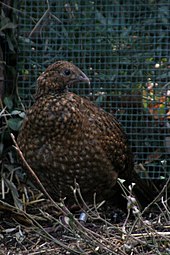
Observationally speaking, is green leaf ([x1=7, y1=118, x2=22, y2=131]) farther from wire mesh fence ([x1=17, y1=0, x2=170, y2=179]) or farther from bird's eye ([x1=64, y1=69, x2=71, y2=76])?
bird's eye ([x1=64, y1=69, x2=71, y2=76])

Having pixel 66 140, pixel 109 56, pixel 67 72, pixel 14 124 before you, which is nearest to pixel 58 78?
pixel 67 72

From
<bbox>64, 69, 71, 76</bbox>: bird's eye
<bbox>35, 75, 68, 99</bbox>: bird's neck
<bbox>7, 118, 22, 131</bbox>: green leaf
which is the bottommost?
<bbox>7, 118, 22, 131</bbox>: green leaf

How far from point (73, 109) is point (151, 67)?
1176 millimetres

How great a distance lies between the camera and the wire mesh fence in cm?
501

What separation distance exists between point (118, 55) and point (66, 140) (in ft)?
4.11

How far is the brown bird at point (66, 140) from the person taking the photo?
4035 mm

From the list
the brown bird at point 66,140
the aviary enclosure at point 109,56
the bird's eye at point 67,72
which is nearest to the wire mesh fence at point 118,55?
the aviary enclosure at point 109,56

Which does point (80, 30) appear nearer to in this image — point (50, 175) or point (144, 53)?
point (144, 53)

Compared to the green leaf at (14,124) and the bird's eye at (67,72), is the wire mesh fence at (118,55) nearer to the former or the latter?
the green leaf at (14,124)

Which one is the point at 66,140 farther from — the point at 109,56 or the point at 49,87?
the point at 109,56

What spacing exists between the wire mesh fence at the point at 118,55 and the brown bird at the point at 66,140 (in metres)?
0.75

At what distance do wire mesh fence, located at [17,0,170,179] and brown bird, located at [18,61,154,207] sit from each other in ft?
2.46

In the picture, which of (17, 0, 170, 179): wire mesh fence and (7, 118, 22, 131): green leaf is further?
(17, 0, 170, 179): wire mesh fence

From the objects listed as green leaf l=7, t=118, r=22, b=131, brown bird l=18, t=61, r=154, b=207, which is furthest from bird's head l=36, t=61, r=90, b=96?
green leaf l=7, t=118, r=22, b=131
